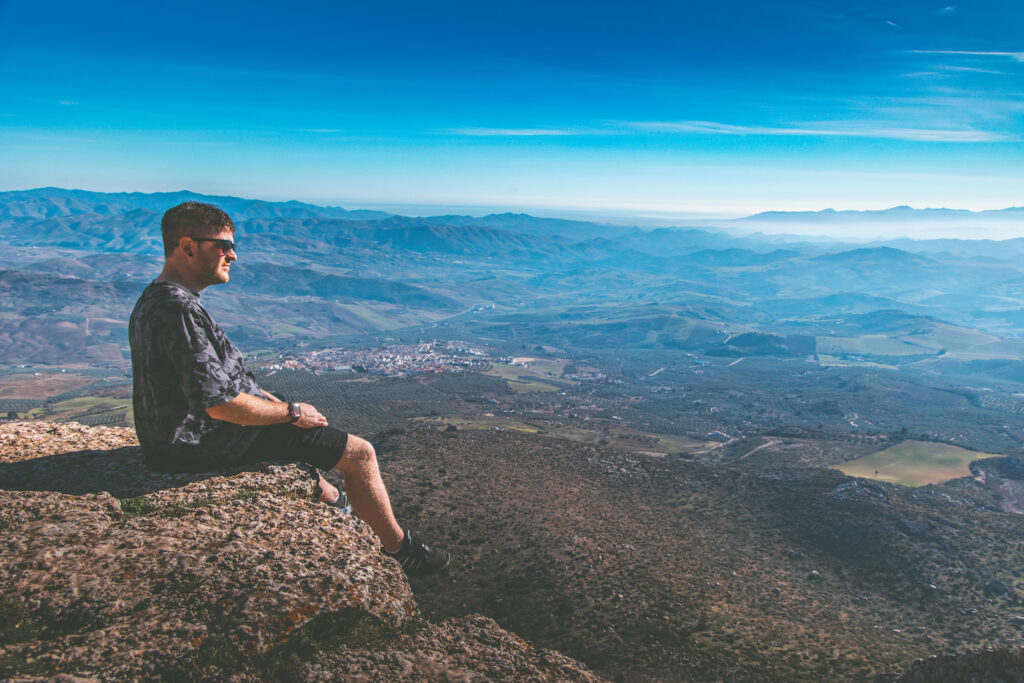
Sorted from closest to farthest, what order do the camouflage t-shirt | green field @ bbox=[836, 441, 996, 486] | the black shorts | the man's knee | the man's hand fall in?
the camouflage t-shirt → the man's hand → the black shorts → the man's knee → green field @ bbox=[836, 441, 996, 486]

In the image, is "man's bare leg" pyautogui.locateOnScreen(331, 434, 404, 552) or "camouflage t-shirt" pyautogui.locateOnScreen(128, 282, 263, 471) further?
"man's bare leg" pyautogui.locateOnScreen(331, 434, 404, 552)

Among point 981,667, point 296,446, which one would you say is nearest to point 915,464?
point 981,667

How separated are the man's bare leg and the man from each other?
12 mm

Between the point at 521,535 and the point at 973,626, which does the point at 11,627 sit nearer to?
the point at 521,535

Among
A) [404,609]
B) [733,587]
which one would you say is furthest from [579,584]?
[404,609]

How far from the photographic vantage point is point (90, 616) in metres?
4.70

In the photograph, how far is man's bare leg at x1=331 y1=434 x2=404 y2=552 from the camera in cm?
664

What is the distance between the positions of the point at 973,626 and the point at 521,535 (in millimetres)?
20372

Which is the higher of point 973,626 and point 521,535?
point 521,535

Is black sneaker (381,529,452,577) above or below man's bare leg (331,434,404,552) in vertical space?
below

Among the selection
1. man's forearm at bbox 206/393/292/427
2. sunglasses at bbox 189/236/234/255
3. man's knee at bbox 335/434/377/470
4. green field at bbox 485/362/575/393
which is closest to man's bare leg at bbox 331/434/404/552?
man's knee at bbox 335/434/377/470

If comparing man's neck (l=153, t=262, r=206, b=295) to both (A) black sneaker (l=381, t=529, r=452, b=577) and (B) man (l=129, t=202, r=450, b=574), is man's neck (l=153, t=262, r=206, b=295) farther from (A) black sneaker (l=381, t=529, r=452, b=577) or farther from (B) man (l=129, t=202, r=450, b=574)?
(A) black sneaker (l=381, t=529, r=452, b=577)

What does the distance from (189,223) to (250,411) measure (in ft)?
6.71

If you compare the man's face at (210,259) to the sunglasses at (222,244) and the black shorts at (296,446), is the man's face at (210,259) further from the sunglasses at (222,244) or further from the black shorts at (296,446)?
the black shorts at (296,446)
